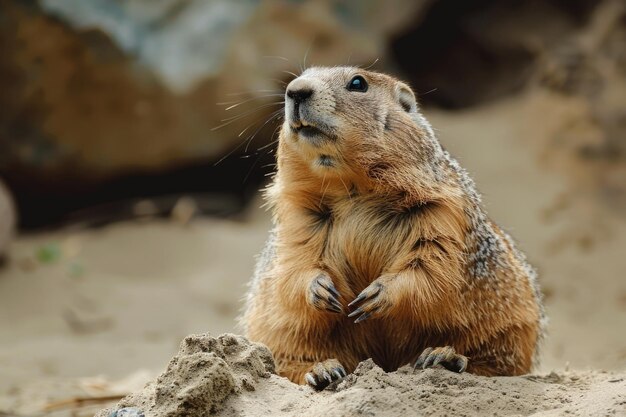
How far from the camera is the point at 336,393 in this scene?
149 inches

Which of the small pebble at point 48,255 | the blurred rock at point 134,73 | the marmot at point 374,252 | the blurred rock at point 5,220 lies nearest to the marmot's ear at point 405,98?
the marmot at point 374,252

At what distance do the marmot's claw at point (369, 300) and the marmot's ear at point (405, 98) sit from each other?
1.18 m

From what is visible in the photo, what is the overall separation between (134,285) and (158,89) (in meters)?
2.22

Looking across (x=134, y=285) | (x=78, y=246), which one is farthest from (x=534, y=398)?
(x=78, y=246)

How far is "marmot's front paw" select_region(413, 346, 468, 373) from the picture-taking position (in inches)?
167

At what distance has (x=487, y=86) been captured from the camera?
463 inches

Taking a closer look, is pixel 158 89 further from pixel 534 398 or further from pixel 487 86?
pixel 534 398

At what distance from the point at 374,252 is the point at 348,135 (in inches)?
23.0

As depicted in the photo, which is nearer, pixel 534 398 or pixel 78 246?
pixel 534 398

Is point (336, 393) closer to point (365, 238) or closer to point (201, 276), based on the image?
point (365, 238)

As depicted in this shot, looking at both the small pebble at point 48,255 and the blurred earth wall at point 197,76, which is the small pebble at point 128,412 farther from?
the blurred earth wall at point 197,76

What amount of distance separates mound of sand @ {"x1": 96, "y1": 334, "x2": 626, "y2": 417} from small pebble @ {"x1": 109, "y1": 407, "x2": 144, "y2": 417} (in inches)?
1.0

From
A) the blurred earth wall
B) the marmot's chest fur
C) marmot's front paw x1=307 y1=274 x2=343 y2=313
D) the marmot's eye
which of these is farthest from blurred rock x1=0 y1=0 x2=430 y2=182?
marmot's front paw x1=307 y1=274 x2=343 y2=313

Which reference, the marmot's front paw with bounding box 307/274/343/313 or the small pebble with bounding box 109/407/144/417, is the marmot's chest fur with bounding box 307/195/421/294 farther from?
the small pebble with bounding box 109/407/144/417
